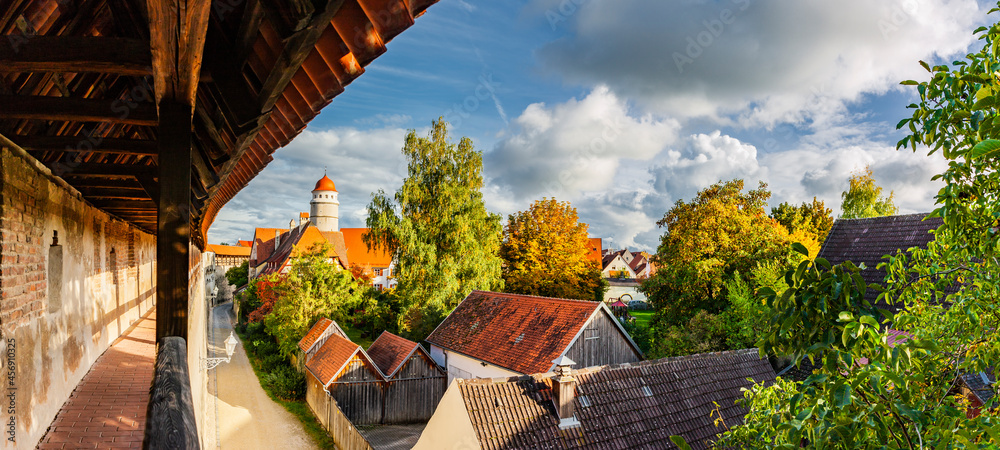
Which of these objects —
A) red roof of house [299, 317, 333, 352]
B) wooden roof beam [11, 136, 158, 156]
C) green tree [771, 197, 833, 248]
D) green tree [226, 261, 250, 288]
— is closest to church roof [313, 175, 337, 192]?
green tree [226, 261, 250, 288]

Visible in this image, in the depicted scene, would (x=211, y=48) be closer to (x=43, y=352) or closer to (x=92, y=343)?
(x=43, y=352)

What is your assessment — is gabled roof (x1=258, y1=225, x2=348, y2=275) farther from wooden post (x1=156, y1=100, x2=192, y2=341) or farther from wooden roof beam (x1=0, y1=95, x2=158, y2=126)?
wooden post (x1=156, y1=100, x2=192, y2=341)

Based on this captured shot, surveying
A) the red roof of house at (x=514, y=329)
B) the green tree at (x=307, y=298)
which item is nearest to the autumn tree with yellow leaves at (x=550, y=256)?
the red roof of house at (x=514, y=329)

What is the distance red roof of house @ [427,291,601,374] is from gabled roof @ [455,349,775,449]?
4147mm

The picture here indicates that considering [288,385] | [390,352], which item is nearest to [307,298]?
[288,385]

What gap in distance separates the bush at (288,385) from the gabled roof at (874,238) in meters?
19.1

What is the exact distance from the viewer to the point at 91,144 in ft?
10.1

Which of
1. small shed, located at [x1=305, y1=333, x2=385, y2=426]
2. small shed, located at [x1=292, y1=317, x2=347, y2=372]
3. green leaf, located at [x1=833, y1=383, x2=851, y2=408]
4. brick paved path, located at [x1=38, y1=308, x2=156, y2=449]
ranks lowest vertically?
small shed, located at [x1=305, y1=333, x2=385, y2=426]

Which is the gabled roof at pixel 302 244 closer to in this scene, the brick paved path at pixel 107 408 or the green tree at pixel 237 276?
the green tree at pixel 237 276

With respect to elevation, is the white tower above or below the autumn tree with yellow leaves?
above

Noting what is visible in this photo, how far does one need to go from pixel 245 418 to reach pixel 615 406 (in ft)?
42.4

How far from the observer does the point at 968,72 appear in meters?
3.25

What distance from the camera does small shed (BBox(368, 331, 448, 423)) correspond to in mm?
17391

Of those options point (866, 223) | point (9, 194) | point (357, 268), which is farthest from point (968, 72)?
point (357, 268)
